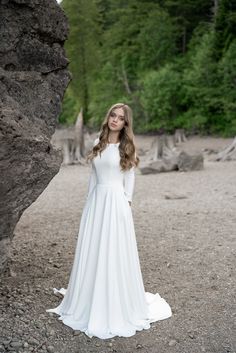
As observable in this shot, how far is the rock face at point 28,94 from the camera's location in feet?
14.0

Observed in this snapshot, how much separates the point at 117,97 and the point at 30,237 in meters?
30.2

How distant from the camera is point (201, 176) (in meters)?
15.8

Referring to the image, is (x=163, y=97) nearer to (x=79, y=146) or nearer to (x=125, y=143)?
(x=79, y=146)

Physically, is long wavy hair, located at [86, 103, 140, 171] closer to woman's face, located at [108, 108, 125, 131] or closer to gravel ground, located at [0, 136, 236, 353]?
woman's face, located at [108, 108, 125, 131]

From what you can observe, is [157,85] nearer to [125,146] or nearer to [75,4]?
[75,4]

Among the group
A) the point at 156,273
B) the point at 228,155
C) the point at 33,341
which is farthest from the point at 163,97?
the point at 33,341

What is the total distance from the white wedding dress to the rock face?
21.6 inches

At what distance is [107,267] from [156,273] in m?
1.87

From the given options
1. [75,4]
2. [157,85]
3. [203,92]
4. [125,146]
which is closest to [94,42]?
[75,4]

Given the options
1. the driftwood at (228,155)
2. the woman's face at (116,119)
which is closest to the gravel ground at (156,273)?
the woman's face at (116,119)

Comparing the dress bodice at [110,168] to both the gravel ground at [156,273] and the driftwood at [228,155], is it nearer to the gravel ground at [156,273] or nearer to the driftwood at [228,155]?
the gravel ground at [156,273]

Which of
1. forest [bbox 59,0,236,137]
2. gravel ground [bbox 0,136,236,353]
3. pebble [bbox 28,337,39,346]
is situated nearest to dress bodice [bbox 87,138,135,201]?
gravel ground [bbox 0,136,236,353]

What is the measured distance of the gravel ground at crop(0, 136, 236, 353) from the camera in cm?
440

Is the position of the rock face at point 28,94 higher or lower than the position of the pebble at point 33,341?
higher
